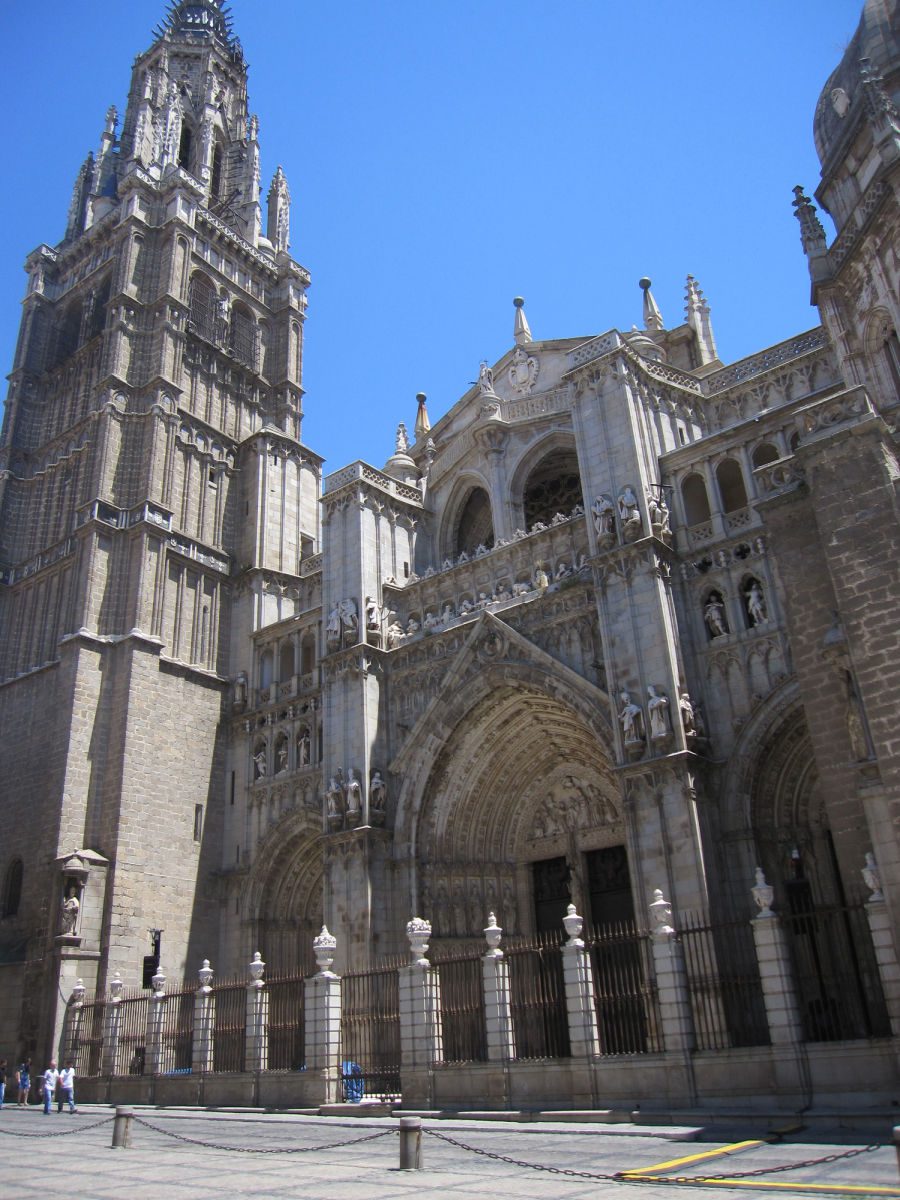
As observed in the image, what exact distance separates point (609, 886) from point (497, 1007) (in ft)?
23.6

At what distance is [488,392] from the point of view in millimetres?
28891

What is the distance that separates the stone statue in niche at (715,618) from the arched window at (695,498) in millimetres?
2366

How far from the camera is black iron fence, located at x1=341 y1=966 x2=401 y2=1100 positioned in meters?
18.0

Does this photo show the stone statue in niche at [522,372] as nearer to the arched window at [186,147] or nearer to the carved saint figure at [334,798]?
the carved saint figure at [334,798]

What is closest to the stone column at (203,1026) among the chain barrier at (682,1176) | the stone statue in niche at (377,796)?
the stone statue in niche at (377,796)

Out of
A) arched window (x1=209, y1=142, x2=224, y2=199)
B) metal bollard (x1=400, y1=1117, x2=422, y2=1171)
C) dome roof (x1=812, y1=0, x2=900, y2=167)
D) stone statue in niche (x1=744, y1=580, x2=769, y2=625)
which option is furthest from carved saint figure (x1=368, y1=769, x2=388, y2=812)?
arched window (x1=209, y1=142, x2=224, y2=199)

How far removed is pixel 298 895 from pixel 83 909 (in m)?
5.94

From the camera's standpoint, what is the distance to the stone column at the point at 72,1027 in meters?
23.0

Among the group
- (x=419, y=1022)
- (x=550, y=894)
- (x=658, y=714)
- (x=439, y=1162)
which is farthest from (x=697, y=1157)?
(x=550, y=894)

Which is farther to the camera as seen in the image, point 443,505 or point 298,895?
point 443,505

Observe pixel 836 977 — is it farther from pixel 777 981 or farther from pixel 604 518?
pixel 604 518

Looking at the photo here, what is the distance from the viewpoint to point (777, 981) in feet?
44.4

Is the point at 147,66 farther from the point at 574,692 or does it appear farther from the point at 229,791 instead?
the point at 574,692

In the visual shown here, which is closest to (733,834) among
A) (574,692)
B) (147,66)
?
(574,692)
